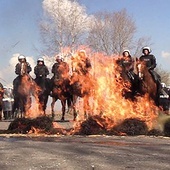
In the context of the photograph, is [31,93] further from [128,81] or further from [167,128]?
[167,128]

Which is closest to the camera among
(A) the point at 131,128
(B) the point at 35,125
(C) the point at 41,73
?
(A) the point at 131,128

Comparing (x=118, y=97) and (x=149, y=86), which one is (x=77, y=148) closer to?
(x=118, y=97)

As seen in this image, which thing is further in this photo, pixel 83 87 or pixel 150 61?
pixel 150 61

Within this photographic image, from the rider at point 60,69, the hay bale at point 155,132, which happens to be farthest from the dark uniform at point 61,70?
the hay bale at point 155,132

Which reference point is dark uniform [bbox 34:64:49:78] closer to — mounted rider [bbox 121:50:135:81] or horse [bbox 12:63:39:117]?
horse [bbox 12:63:39:117]

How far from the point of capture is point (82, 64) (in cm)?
1623

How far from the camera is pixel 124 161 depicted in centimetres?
741

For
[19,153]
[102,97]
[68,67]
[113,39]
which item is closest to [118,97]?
[102,97]

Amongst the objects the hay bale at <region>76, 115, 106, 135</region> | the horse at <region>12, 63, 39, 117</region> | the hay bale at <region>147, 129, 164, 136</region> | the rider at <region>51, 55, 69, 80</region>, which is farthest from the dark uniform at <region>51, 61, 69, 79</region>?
the hay bale at <region>147, 129, 164, 136</region>

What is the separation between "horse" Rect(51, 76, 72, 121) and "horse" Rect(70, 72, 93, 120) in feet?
3.37

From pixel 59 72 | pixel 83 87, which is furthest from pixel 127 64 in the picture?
pixel 59 72

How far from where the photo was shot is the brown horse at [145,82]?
54.6ft

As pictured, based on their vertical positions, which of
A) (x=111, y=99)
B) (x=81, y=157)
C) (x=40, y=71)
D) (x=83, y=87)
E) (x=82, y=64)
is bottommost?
(x=81, y=157)

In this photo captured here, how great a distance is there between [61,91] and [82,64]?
403cm
